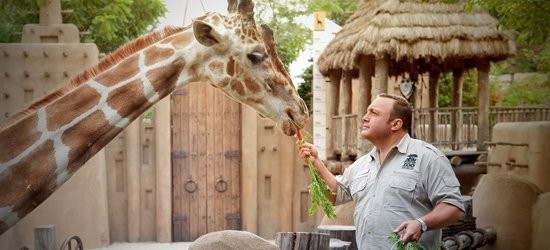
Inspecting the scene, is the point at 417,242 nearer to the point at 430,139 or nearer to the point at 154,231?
the point at 430,139

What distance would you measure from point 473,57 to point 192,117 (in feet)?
10.2

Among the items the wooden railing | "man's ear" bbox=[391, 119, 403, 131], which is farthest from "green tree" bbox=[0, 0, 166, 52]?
"man's ear" bbox=[391, 119, 403, 131]

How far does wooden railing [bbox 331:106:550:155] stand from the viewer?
26.7ft

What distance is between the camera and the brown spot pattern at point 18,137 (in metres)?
2.72

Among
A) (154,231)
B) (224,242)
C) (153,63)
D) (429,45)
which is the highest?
(429,45)

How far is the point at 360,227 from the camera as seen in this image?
2818 millimetres

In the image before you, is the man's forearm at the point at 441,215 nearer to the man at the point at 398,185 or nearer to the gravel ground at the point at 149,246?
the man at the point at 398,185

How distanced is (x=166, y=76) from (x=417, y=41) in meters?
5.10

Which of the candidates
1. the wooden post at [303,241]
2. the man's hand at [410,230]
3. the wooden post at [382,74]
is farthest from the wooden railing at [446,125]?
the man's hand at [410,230]

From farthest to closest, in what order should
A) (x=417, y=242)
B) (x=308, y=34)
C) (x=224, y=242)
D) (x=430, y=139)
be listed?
(x=308, y=34) → (x=430, y=139) → (x=224, y=242) → (x=417, y=242)

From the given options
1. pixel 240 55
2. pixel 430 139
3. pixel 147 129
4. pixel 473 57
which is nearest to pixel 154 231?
pixel 147 129

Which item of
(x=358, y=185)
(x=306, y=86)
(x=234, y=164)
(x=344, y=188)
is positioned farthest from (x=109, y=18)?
(x=358, y=185)

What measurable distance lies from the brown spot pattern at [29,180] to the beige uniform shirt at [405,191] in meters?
1.13

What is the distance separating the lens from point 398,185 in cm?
272
